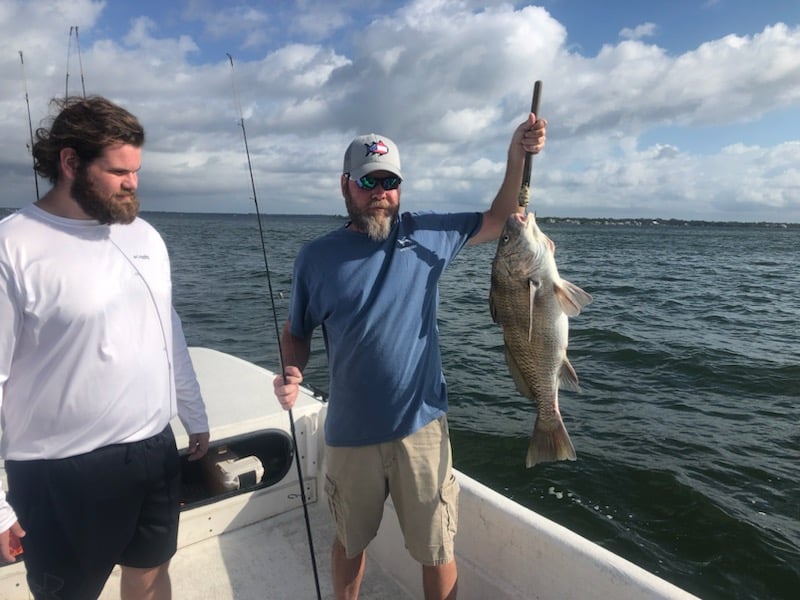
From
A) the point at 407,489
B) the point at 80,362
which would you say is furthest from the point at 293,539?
the point at 80,362

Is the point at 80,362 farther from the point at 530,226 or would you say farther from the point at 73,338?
the point at 530,226

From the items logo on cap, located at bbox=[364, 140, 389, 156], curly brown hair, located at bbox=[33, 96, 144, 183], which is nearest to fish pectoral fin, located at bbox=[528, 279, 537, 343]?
logo on cap, located at bbox=[364, 140, 389, 156]

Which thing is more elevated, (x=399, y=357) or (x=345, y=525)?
(x=399, y=357)

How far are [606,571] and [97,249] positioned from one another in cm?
260

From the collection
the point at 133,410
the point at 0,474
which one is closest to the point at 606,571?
the point at 133,410

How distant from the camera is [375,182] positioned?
2828 millimetres

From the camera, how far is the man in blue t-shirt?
275 cm

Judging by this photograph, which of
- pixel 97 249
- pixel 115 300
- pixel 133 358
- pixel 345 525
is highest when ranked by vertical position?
pixel 97 249

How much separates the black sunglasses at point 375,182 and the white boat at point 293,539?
173cm

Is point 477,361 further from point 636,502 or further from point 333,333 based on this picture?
point 333,333

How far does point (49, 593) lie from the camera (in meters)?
2.32

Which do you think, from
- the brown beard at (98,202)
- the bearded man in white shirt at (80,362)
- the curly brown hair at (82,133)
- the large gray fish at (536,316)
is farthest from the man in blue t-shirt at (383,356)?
the curly brown hair at (82,133)

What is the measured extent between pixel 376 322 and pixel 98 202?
1294 millimetres

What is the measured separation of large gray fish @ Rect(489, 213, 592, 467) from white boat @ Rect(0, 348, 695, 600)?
480 mm
